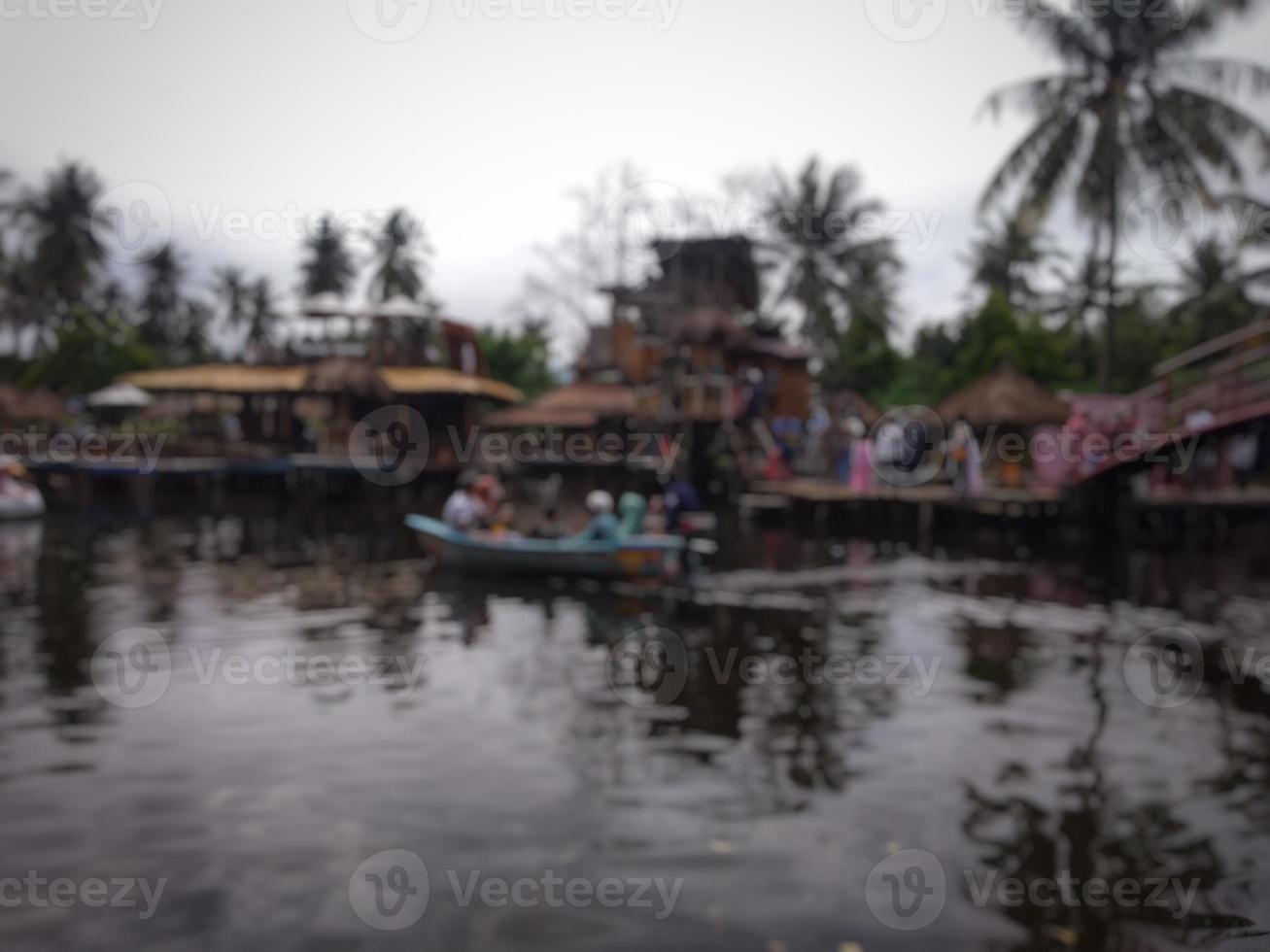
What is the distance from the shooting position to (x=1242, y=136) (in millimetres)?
23750

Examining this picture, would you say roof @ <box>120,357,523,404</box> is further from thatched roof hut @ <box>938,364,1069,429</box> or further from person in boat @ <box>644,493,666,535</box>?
person in boat @ <box>644,493,666,535</box>

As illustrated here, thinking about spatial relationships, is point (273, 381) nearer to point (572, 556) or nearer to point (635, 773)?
point (572, 556)

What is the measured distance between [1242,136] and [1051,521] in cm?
1036

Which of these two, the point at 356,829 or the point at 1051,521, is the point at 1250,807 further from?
the point at 1051,521

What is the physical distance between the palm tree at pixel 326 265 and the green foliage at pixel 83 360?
1361 centimetres

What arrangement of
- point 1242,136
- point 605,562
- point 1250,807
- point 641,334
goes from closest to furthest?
point 1250,807
point 605,562
point 1242,136
point 641,334

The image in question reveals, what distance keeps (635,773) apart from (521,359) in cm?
4293

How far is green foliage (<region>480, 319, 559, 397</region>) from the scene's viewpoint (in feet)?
162

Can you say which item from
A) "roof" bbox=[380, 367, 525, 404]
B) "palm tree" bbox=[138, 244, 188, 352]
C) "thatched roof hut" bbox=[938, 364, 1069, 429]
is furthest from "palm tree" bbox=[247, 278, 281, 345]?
"thatched roof hut" bbox=[938, 364, 1069, 429]

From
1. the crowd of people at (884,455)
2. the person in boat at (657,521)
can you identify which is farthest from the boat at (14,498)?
the crowd of people at (884,455)

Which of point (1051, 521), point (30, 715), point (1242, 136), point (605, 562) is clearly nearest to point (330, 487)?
point (605, 562)

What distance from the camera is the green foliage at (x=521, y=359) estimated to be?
49500 millimetres

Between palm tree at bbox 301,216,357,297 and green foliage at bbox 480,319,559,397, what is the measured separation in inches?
418

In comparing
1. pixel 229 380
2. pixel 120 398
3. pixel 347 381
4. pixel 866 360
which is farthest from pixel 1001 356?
pixel 120 398
